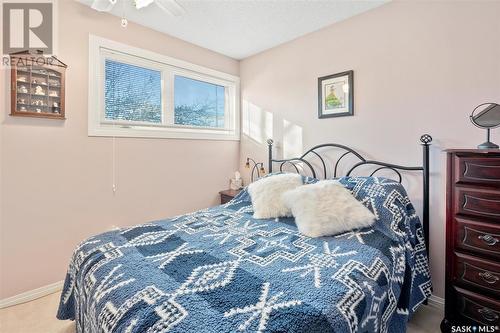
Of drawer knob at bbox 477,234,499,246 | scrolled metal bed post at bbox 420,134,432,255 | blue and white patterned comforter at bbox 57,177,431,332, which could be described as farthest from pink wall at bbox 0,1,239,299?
drawer knob at bbox 477,234,499,246

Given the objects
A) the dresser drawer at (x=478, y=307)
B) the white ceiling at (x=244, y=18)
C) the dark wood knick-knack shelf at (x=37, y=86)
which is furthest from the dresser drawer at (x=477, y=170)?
the dark wood knick-knack shelf at (x=37, y=86)

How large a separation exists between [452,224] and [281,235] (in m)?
1.08

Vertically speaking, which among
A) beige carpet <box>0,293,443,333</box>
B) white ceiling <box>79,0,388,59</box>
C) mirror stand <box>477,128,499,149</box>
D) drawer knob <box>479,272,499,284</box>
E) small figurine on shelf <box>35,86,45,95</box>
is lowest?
beige carpet <box>0,293,443,333</box>

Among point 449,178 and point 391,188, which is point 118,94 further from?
point 449,178

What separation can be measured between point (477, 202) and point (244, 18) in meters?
2.40

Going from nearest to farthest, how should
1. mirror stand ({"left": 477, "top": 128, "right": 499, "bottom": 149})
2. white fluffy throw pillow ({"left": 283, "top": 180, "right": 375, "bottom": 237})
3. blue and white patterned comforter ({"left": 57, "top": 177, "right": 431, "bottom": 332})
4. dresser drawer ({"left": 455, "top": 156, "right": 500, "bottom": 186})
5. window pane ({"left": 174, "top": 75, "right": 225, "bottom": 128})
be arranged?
1. blue and white patterned comforter ({"left": 57, "top": 177, "right": 431, "bottom": 332})
2. dresser drawer ({"left": 455, "top": 156, "right": 500, "bottom": 186})
3. mirror stand ({"left": 477, "top": 128, "right": 499, "bottom": 149})
4. white fluffy throw pillow ({"left": 283, "top": 180, "right": 375, "bottom": 237})
5. window pane ({"left": 174, "top": 75, "right": 225, "bottom": 128})

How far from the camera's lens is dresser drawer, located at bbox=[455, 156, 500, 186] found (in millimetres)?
1433

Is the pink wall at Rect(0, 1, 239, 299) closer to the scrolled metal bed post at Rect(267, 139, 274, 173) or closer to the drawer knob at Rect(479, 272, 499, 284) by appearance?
the scrolled metal bed post at Rect(267, 139, 274, 173)

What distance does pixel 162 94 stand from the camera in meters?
2.91

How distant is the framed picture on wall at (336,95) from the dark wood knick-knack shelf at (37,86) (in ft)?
7.95

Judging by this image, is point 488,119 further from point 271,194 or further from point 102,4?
point 102,4

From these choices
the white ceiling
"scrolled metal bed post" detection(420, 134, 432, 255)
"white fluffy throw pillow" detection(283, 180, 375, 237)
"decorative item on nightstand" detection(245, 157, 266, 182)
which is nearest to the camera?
"white fluffy throw pillow" detection(283, 180, 375, 237)

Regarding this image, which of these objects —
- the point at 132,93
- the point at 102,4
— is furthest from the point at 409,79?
the point at 132,93

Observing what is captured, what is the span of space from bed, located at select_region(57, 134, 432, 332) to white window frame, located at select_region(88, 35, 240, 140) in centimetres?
124
